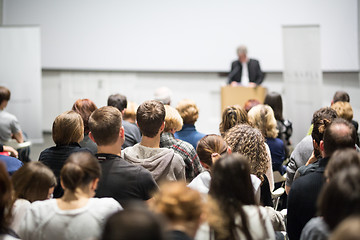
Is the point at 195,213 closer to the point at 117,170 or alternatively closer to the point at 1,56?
the point at 117,170

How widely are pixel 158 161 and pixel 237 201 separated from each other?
98 cm

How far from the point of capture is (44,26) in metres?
9.04

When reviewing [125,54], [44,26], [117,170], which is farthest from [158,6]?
[117,170]

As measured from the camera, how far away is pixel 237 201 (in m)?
1.99

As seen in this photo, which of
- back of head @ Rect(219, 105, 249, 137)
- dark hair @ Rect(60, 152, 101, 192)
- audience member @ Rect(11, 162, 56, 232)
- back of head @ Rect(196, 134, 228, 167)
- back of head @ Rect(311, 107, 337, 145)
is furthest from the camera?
back of head @ Rect(219, 105, 249, 137)

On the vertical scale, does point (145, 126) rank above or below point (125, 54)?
below

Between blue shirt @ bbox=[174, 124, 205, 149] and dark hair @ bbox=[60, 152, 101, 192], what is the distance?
6.09 ft

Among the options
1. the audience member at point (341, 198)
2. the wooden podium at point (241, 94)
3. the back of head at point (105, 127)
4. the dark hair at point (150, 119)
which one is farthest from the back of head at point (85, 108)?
the wooden podium at point (241, 94)

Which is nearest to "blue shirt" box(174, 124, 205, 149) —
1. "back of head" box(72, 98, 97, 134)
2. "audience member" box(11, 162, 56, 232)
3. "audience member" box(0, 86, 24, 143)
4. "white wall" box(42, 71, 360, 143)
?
"back of head" box(72, 98, 97, 134)

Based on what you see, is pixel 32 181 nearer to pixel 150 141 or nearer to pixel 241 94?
pixel 150 141

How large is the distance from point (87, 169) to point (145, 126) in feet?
3.12

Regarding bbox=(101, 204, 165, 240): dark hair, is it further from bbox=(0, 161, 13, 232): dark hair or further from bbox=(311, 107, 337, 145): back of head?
bbox=(311, 107, 337, 145): back of head

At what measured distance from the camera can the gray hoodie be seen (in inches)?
114

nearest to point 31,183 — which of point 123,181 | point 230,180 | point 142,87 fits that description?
point 123,181
